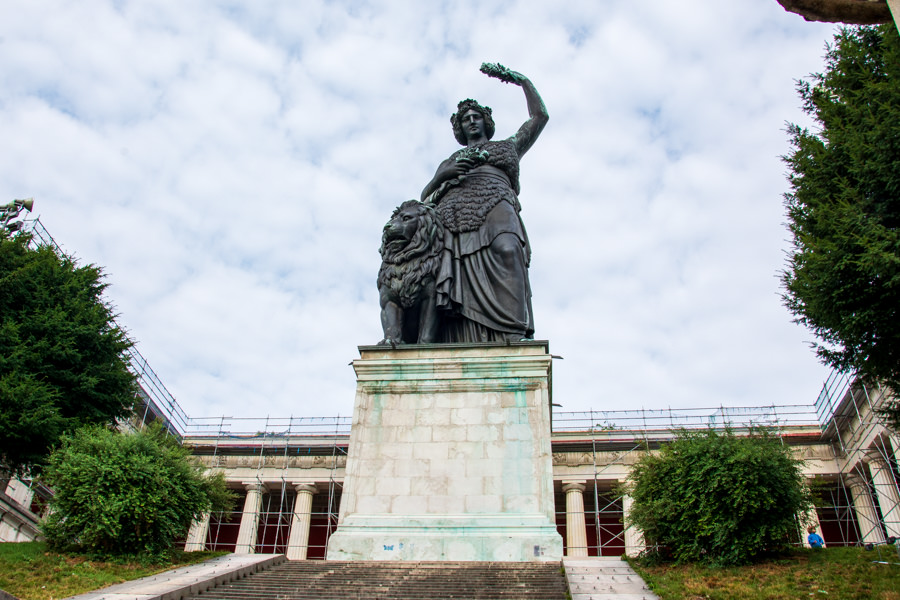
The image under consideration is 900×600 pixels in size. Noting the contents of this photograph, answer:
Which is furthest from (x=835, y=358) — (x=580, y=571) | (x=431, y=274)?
(x=431, y=274)

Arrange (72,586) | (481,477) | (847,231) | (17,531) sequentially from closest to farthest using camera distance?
(72,586) < (847,231) < (481,477) < (17,531)

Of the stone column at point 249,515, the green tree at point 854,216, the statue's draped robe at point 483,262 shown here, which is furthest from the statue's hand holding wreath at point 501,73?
the stone column at point 249,515

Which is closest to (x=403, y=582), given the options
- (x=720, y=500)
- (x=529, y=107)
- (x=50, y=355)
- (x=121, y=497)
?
(x=720, y=500)

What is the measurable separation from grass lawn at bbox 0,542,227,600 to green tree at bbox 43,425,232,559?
1.34ft

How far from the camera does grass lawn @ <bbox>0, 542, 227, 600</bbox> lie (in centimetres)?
898

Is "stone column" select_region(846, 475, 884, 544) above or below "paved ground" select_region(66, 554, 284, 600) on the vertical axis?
above

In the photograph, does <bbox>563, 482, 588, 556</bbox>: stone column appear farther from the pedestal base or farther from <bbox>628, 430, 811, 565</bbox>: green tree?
the pedestal base

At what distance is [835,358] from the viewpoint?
11156 millimetres

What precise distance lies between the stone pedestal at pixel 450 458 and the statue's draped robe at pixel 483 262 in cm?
111

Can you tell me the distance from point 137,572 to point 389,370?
4.91 meters

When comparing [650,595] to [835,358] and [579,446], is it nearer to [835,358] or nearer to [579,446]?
[835,358]

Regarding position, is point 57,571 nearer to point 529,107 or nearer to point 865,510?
point 529,107

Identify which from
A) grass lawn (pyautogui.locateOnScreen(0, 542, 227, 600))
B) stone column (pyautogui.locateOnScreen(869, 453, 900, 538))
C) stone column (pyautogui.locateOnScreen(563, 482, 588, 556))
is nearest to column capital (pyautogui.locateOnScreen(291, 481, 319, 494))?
stone column (pyautogui.locateOnScreen(563, 482, 588, 556))

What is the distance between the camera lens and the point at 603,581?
8.86 m
